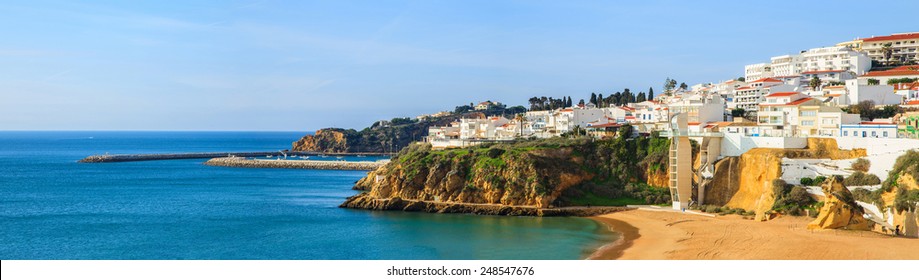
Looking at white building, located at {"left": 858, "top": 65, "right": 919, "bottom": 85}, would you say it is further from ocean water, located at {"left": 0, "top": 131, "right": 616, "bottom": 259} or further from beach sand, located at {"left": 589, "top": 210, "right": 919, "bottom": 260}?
ocean water, located at {"left": 0, "top": 131, "right": 616, "bottom": 259}

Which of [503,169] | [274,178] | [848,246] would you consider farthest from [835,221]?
[274,178]

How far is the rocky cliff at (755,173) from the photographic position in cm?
4303

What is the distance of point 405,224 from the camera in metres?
43.3

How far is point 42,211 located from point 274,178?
30.1 metres

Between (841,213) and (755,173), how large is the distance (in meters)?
10.5

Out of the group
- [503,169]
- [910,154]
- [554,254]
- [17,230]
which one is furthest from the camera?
[503,169]

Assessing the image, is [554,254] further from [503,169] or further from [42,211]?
[42,211]

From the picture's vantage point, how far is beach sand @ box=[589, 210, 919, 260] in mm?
30984

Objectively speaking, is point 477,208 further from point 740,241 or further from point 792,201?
point 792,201

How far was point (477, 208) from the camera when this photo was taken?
155ft

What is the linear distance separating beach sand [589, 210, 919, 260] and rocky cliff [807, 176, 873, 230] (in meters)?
0.35

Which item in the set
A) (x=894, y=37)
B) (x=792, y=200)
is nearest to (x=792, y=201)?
(x=792, y=200)

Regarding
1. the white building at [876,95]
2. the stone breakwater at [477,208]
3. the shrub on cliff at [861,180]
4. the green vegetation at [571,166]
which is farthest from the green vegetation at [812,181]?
the white building at [876,95]

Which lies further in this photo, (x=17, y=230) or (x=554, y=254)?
(x=17, y=230)
